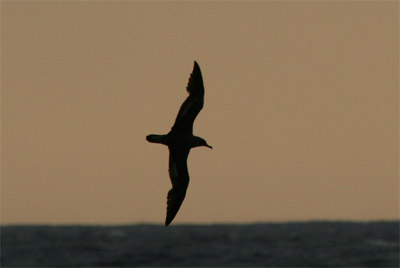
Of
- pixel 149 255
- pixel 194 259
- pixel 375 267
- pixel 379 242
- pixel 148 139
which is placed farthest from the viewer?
pixel 379 242

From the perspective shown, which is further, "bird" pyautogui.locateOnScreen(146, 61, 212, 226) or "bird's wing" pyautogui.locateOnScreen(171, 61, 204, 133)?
"bird's wing" pyautogui.locateOnScreen(171, 61, 204, 133)

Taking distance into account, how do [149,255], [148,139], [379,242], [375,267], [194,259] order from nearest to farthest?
[148,139]
[375,267]
[194,259]
[149,255]
[379,242]

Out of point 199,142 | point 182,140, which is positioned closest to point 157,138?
point 182,140

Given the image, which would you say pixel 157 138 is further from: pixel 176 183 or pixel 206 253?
pixel 206 253

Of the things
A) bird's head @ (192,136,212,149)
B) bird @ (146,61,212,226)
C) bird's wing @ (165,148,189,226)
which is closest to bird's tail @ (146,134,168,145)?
bird @ (146,61,212,226)

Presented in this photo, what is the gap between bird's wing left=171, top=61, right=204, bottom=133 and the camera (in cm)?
2462

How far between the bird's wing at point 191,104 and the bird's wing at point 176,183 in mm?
799

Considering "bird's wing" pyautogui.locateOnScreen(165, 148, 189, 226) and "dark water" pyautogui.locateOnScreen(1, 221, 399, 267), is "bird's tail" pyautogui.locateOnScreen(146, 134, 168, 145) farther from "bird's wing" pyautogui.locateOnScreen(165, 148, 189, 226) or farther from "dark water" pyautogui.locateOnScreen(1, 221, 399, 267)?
"dark water" pyautogui.locateOnScreen(1, 221, 399, 267)

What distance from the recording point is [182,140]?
24547 mm

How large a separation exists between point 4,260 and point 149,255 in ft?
38.8

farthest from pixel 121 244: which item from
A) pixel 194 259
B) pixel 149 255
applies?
pixel 194 259

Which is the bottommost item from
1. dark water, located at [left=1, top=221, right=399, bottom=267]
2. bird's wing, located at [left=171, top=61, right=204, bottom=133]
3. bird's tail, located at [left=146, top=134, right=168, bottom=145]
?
bird's tail, located at [left=146, top=134, right=168, bottom=145]

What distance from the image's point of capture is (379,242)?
379ft

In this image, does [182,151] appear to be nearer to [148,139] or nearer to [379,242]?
[148,139]
